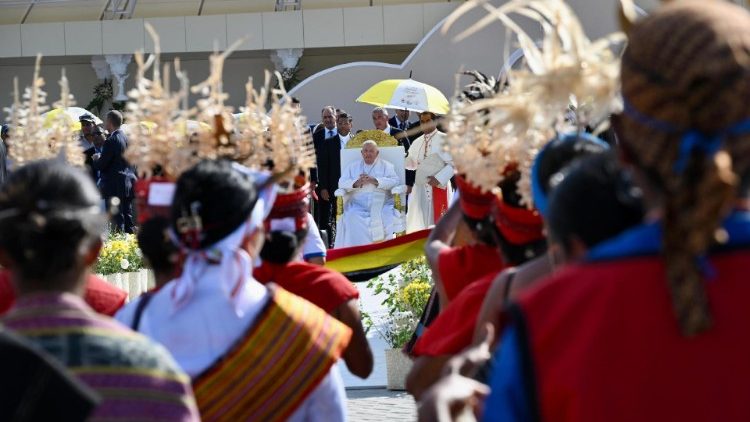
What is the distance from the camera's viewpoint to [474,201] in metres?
4.66

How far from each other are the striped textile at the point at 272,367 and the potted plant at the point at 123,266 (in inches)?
351

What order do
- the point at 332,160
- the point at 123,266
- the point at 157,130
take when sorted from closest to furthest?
the point at 157,130 → the point at 123,266 → the point at 332,160

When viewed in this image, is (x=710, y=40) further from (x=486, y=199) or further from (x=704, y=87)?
(x=486, y=199)

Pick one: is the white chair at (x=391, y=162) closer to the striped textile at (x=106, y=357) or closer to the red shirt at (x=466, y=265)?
the red shirt at (x=466, y=265)

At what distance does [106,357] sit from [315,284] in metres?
2.15

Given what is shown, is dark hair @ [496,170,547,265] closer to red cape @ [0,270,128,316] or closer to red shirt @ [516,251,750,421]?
red cape @ [0,270,128,316]

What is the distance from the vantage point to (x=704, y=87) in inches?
78.9

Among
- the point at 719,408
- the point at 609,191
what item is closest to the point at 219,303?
the point at 609,191

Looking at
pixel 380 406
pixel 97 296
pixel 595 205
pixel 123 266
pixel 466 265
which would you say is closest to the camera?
pixel 595 205

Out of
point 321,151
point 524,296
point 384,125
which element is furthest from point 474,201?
point 321,151

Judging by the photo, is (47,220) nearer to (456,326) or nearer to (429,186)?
(456,326)

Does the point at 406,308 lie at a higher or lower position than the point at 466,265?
lower

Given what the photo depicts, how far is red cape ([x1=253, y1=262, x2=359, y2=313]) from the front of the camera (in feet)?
15.1

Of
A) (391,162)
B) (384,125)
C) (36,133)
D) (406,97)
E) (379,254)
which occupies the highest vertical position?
(406,97)
